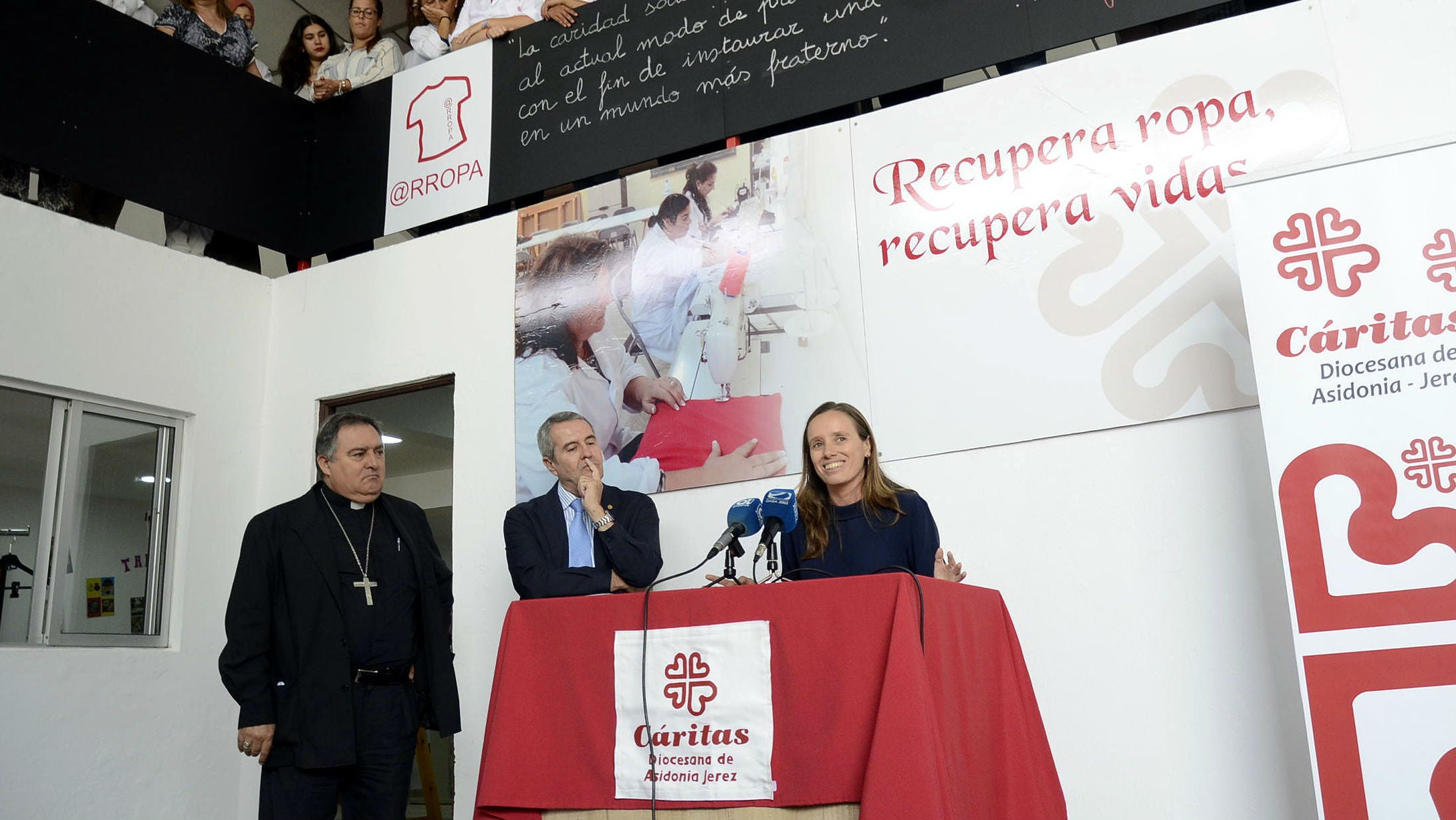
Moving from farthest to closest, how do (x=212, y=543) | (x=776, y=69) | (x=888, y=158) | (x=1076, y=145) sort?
(x=212, y=543) < (x=776, y=69) < (x=888, y=158) < (x=1076, y=145)

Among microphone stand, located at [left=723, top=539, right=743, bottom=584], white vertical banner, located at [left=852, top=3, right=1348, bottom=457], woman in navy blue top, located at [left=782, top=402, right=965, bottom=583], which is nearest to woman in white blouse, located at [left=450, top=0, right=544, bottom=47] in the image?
white vertical banner, located at [left=852, top=3, right=1348, bottom=457]

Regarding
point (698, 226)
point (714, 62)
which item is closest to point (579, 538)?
point (698, 226)

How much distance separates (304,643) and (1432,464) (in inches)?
114

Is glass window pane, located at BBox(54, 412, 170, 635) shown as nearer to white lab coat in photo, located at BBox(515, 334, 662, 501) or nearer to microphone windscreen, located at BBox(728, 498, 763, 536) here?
white lab coat in photo, located at BBox(515, 334, 662, 501)

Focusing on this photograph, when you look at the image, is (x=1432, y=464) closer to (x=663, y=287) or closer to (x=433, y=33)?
(x=663, y=287)

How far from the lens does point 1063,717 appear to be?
11.2ft

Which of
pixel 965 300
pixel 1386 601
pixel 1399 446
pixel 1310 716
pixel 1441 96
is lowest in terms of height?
pixel 1310 716

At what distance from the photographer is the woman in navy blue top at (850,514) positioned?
2.90m

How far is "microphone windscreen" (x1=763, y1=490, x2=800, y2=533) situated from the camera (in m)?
2.93

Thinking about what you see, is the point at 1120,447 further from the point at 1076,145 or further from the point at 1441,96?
the point at 1441,96

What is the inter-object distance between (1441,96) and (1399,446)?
1.25m

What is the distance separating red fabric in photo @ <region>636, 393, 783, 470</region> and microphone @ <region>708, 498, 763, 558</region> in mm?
1052

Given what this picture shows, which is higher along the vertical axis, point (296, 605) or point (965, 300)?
point (965, 300)

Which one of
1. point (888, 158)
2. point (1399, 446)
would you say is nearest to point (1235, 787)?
point (1399, 446)
